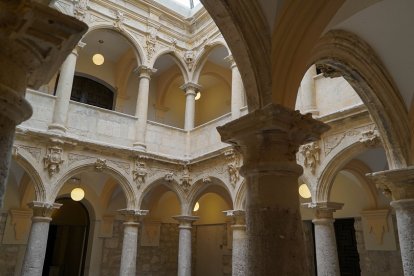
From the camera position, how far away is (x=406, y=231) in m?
4.86

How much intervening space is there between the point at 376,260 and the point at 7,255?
9.12 metres

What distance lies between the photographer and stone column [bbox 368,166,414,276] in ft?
15.7

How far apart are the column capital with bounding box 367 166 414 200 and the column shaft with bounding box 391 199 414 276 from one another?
98mm

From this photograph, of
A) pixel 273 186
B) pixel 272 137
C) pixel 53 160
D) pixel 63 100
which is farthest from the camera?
pixel 63 100

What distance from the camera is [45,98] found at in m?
8.69

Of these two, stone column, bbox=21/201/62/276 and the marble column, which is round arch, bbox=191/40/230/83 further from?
the marble column

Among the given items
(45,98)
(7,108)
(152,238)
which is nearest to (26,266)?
(45,98)

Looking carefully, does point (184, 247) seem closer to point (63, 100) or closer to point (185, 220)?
point (185, 220)

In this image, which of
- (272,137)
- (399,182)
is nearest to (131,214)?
(399,182)

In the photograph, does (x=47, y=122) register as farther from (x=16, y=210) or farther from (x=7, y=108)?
(x=7, y=108)

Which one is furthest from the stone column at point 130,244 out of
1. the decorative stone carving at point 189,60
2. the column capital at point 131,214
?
the decorative stone carving at point 189,60

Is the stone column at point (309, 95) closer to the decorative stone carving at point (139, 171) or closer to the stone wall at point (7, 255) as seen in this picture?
the decorative stone carving at point (139, 171)

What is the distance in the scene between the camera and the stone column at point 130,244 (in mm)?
8982

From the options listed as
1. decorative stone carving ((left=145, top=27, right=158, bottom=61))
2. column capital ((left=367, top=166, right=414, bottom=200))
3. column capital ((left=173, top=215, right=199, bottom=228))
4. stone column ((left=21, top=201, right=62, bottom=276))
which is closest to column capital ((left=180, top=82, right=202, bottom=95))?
decorative stone carving ((left=145, top=27, right=158, bottom=61))
